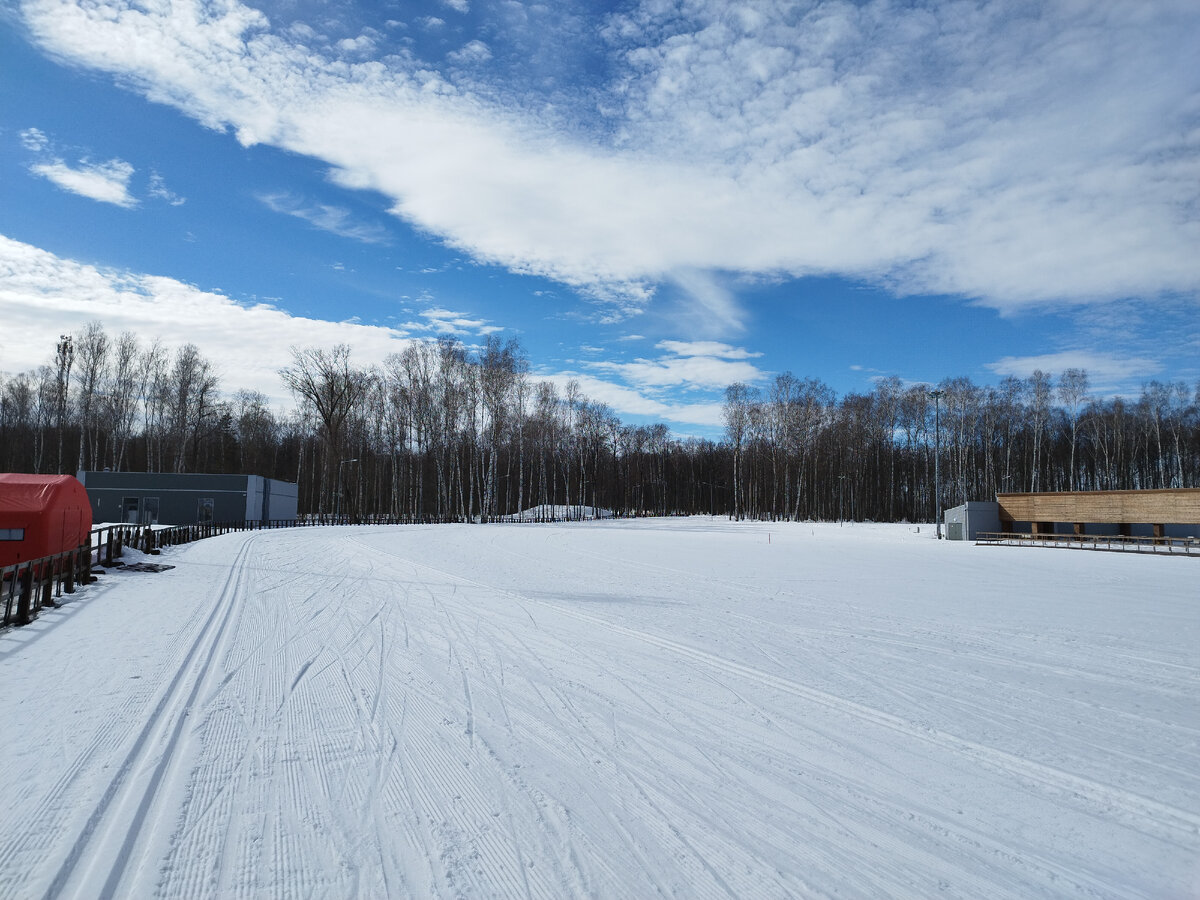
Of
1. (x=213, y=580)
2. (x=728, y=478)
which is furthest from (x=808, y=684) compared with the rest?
(x=728, y=478)

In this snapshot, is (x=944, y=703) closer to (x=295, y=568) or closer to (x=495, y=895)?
(x=495, y=895)

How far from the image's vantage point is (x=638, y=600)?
12.2 meters

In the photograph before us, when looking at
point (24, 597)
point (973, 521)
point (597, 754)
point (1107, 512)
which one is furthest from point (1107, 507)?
point (24, 597)

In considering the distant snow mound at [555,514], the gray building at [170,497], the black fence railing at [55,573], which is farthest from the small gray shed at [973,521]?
the gray building at [170,497]

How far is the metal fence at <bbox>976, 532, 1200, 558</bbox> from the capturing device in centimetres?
2708

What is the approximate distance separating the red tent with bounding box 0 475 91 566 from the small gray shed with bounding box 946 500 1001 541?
123ft

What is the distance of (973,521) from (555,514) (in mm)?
47049

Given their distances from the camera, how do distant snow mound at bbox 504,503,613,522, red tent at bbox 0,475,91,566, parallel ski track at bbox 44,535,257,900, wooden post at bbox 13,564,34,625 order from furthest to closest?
1. distant snow mound at bbox 504,503,613,522
2. red tent at bbox 0,475,91,566
3. wooden post at bbox 13,564,34,625
4. parallel ski track at bbox 44,535,257,900

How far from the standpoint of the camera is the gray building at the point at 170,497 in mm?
45844

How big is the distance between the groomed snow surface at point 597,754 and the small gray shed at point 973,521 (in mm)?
26755

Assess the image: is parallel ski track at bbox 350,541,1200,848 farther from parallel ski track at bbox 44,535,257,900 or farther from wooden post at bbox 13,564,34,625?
wooden post at bbox 13,564,34,625

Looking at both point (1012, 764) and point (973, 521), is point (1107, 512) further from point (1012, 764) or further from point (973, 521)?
point (1012, 764)

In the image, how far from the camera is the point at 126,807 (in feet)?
12.9

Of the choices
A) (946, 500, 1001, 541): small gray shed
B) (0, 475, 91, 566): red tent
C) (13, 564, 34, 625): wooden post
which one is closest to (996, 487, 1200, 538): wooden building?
(946, 500, 1001, 541): small gray shed
